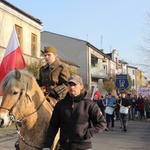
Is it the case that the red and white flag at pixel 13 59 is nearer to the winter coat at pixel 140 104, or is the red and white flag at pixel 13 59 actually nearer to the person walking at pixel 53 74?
the person walking at pixel 53 74

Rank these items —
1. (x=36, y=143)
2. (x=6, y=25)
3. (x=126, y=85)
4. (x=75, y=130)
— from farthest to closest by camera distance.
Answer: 1. (x=6, y=25)
2. (x=126, y=85)
3. (x=36, y=143)
4. (x=75, y=130)

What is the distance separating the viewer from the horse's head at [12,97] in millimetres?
4075

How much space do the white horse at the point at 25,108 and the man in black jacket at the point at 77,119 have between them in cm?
58

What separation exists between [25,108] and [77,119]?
36.1 inches

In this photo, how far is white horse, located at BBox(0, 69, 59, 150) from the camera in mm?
4168

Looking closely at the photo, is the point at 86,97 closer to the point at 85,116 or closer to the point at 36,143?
the point at 85,116

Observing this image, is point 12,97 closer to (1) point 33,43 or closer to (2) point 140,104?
(2) point 140,104

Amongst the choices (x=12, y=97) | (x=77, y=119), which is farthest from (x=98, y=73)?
(x=77, y=119)

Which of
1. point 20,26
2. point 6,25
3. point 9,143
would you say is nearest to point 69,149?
point 9,143

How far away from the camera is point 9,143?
11711mm

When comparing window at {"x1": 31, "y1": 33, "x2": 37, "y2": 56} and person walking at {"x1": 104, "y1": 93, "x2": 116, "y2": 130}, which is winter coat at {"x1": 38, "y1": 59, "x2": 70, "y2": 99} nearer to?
person walking at {"x1": 104, "y1": 93, "x2": 116, "y2": 130}

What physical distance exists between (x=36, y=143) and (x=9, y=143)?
746cm

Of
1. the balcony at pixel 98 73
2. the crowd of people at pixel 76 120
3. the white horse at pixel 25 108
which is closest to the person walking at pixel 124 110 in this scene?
the white horse at pixel 25 108

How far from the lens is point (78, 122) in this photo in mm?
3938
